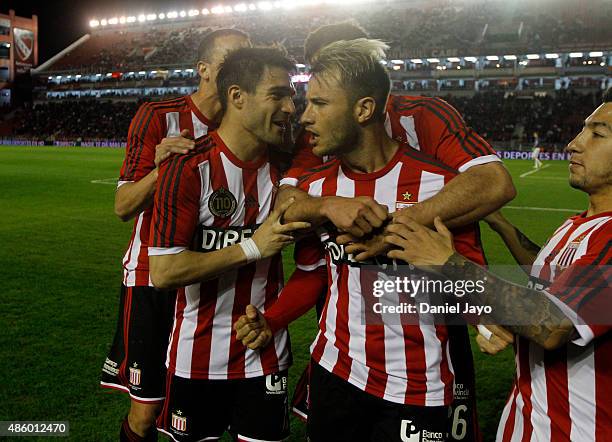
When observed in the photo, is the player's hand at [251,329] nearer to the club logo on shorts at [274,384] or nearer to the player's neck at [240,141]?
the club logo on shorts at [274,384]

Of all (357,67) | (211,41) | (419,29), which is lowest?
(357,67)

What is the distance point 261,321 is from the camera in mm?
2406

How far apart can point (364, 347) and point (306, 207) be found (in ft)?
1.83

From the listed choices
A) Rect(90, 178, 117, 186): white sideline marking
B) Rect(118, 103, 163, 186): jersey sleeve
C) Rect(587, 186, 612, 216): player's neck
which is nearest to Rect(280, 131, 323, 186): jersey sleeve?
Rect(118, 103, 163, 186): jersey sleeve

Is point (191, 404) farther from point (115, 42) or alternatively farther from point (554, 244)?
point (115, 42)

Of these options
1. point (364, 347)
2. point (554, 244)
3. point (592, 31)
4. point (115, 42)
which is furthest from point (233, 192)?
point (115, 42)

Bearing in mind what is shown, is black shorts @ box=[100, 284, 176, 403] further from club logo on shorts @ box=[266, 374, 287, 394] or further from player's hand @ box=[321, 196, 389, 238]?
player's hand @ box=[321, 196, 389, 238]

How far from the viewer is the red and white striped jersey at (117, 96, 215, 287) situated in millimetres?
3000

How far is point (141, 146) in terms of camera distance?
3.02 m

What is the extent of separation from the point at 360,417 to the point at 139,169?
5.56ft

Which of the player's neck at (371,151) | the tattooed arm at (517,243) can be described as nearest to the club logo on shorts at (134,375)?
the player's neck at (371,151)

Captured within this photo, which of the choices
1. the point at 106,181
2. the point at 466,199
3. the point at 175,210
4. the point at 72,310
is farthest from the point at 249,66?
the point at 106,181

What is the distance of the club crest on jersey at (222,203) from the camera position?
7.97ft

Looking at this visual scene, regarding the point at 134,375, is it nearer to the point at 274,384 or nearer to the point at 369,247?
the point at 274,384
